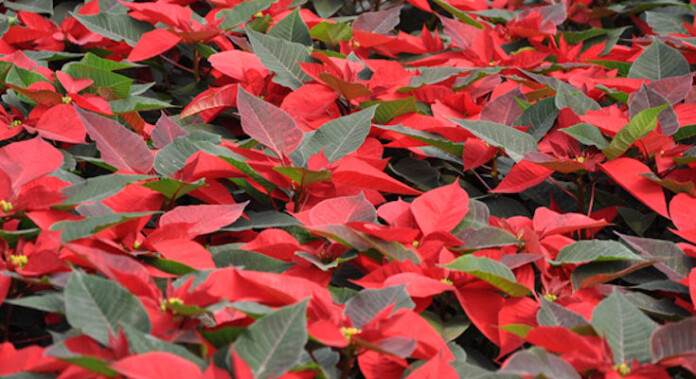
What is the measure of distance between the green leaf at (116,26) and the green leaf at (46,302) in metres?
0.73

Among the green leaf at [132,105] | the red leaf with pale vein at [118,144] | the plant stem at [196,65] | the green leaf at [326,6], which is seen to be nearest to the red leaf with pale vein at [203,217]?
the red leaf with pale vein at [118,144]

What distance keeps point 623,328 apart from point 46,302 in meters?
0.50

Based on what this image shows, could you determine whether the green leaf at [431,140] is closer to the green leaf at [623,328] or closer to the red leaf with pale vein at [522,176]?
the red leaf with pale vein at [522,176]

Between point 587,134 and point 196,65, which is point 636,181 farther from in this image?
point 196,65

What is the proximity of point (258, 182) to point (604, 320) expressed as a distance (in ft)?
1.37

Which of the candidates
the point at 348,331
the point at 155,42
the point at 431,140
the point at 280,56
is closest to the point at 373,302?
the point at 348,331

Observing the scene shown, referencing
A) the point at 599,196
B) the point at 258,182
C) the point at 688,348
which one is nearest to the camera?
the point at 688,348

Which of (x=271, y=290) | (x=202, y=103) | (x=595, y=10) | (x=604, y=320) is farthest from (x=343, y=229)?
(x=595, y=10)

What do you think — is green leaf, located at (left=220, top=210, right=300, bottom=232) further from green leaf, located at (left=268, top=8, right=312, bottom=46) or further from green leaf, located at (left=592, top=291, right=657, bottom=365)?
green leaf, located at (left=268, top=8, right=312, bottom=46)

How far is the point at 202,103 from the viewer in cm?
108

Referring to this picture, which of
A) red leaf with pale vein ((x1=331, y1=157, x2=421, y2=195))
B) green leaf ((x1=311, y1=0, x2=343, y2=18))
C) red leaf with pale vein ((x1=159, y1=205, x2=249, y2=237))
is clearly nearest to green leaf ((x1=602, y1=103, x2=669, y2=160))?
red leaf with pale vein ((x1=331, y1=157, x2=421, y2=195))

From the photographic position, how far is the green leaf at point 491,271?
706 mm

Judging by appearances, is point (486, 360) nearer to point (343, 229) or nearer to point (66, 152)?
point (343, 229)

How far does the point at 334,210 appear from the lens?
2.61 ft
